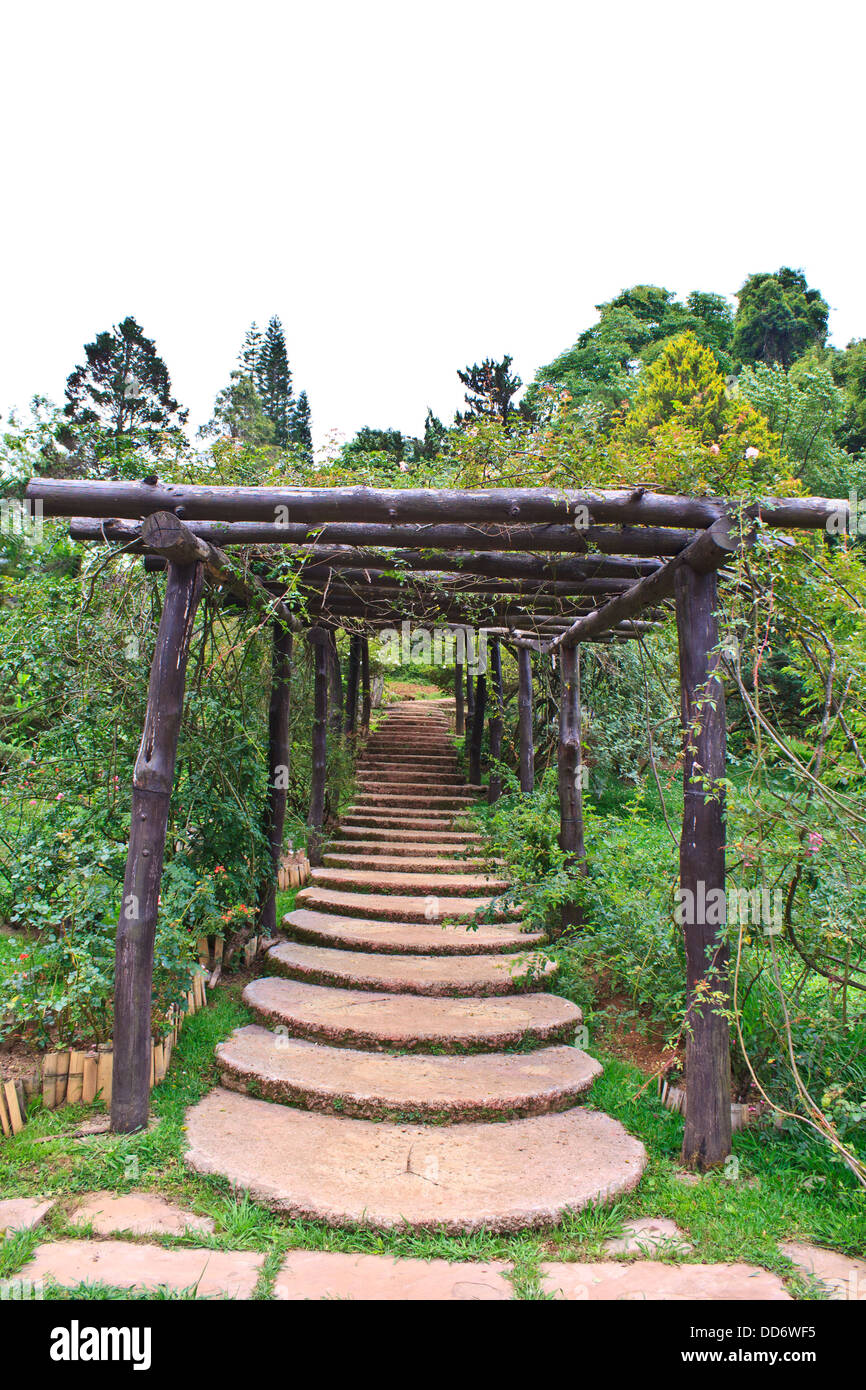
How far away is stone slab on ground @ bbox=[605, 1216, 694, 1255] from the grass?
39 millimetres

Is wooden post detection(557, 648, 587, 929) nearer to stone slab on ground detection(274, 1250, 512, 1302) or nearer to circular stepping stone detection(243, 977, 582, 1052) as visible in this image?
circular stepping stone detection(243, 977, 582, 1052)

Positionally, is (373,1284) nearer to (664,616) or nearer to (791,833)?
(791,833)

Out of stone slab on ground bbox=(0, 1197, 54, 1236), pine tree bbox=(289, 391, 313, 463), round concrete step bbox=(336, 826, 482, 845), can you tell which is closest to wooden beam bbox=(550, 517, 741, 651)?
round concrete step bbox=(336, 826, 482, 845)

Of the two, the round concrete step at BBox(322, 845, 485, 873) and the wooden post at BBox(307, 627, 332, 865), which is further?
the wooden post at BBox(307, 627, 332, 865)

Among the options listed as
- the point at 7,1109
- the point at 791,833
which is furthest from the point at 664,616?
the point at 7,1109

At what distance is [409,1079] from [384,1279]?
1.49m

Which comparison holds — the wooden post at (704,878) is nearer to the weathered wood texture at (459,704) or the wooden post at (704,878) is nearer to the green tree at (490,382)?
the weathered wood texture at (459,704)

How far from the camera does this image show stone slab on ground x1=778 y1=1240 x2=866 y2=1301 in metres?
2.39

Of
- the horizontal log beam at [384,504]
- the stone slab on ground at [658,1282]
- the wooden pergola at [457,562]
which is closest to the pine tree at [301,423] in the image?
the wooden pergola at [457,562]

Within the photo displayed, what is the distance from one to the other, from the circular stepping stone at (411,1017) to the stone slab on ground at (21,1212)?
5.82 feet

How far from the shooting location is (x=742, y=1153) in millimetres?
3369

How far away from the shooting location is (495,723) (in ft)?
34.5

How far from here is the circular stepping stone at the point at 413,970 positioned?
502cm

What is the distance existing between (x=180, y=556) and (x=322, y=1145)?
304 centimetres
